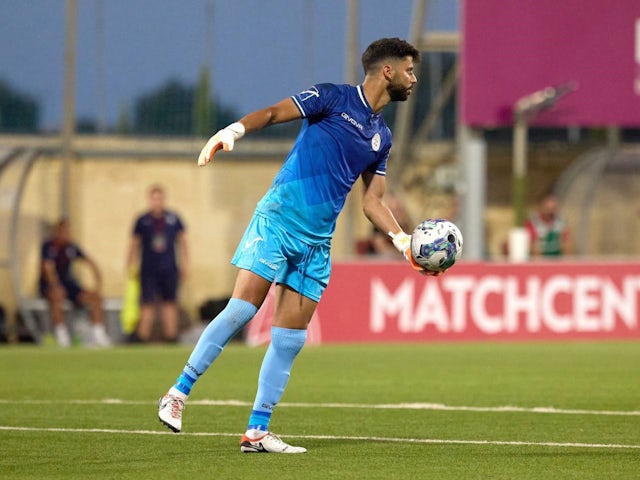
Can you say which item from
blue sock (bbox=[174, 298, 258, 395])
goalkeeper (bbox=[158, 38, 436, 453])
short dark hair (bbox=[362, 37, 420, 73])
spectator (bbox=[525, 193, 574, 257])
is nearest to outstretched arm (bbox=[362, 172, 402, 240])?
goalkeeper (bbox=[158, 38, 436, 453])

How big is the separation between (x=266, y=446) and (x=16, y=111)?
18.3 meters

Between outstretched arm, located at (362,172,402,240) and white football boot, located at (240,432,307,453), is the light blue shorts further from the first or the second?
white football boot, located at (240,432,307,453)

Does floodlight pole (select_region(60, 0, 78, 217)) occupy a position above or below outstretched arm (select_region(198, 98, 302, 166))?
above

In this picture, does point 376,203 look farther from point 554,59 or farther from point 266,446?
point 554,59

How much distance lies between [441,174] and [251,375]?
10703 mm

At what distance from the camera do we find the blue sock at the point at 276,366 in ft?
27.2

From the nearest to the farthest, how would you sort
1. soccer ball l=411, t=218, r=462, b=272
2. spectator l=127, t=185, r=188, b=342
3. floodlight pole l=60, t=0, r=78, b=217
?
soccer ball l=411, t=218, r=462, b=272 → spectator l=127, t=185, r=188, b=342 → floodlight pole l=60, t=0, r=78, b=217

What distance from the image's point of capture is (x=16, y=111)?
2548cm

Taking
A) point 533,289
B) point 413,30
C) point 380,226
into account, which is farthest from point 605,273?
point 380,226

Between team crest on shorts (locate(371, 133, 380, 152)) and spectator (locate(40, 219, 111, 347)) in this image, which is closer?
team crest on shorts (locate(371, 133, 380, 152))

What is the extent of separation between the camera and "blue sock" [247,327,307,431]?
27.2 ft

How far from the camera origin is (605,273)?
20.5 m

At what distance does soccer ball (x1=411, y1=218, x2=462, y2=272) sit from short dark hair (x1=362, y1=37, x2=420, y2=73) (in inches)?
37.7

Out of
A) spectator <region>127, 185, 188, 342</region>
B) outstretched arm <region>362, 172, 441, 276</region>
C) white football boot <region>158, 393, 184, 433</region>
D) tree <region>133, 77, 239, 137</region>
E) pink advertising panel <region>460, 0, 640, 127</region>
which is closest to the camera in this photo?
white football boot <region>158, 393, 184, 433</region>
